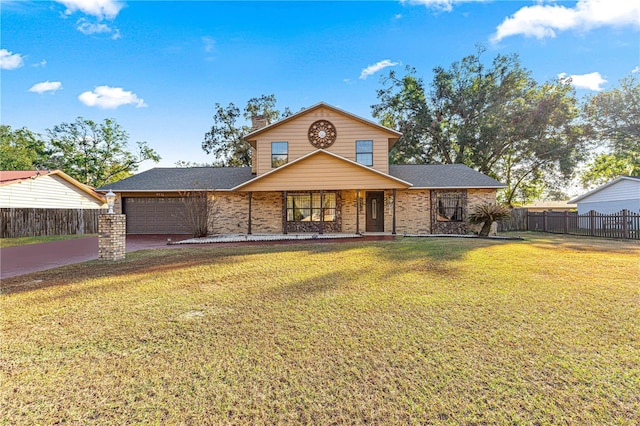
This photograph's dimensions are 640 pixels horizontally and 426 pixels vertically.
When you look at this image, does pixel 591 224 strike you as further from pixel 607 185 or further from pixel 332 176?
pixel 332 176

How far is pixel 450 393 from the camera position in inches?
88.3

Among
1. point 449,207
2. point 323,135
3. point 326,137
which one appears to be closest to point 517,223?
point 449,207

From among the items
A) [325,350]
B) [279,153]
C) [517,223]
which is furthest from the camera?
[517,223]

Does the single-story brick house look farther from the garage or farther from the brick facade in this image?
the garage

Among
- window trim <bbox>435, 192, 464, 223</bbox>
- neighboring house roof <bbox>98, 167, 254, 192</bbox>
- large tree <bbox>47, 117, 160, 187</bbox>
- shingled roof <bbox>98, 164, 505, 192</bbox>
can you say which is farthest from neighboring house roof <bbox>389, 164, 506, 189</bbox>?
large tree <bbox>47, 117, 160, 187</bbox>

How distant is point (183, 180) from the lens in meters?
17.2

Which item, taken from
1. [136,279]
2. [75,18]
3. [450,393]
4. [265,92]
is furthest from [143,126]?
[450,393]

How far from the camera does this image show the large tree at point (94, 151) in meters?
32.2

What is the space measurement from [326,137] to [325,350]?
13.9 m

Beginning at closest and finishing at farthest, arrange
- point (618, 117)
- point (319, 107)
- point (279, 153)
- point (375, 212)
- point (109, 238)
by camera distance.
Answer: point (109, 238) < point (319, 107) < point (279, 153) < point (375, 212) < point (618, 117)

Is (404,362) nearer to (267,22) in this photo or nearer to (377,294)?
(377,294)

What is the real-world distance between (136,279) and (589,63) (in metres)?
30.3

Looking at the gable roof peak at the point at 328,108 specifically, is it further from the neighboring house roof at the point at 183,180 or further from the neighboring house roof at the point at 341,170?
the neighboring house roof at the point at 183,180

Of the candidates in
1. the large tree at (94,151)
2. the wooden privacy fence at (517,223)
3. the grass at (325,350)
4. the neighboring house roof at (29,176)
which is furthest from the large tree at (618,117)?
the large tree at (94,151)
